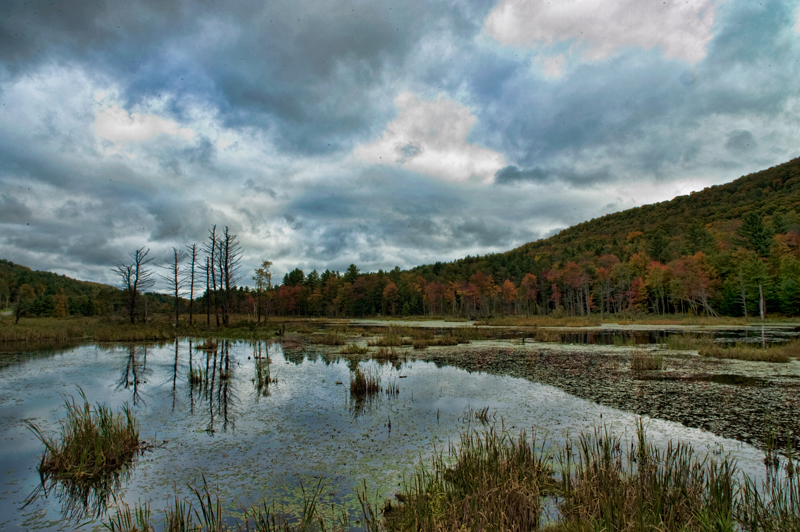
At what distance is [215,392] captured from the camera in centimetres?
1169

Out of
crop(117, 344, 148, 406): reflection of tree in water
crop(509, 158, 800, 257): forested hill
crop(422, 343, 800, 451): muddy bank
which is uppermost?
crop(509, 158, 800, 257): forested hill

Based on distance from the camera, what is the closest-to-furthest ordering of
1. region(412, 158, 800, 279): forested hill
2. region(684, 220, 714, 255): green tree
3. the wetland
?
the wetland
region(684, 220, 714, 255): green tree
region(412, 158, 800, 279): forested hill

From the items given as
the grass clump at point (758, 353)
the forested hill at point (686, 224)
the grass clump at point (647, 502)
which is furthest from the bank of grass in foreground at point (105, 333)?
the forested hill at point (686, 224)

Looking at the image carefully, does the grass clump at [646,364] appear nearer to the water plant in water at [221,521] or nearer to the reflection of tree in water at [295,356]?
the water plant in water at [221,521]

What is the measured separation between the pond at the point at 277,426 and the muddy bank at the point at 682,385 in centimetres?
85

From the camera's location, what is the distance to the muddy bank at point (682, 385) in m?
7.87

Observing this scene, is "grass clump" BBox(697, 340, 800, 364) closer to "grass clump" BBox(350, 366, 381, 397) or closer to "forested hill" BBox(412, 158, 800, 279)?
"grass clump" BBox(350, 366, 381, 397)

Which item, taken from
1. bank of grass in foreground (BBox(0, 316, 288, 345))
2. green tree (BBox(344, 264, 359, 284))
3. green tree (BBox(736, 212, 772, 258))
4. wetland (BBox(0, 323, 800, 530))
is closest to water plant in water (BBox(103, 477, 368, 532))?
wetland (BBox(0, 323, 800, 530))

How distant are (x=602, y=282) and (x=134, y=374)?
7329 centimetres

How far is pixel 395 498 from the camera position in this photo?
505cm

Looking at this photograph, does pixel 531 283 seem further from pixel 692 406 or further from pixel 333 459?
pixel 333 459

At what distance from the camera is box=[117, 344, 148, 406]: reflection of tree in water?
11766mm

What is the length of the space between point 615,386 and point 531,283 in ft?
247

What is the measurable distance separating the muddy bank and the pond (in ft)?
2.79
